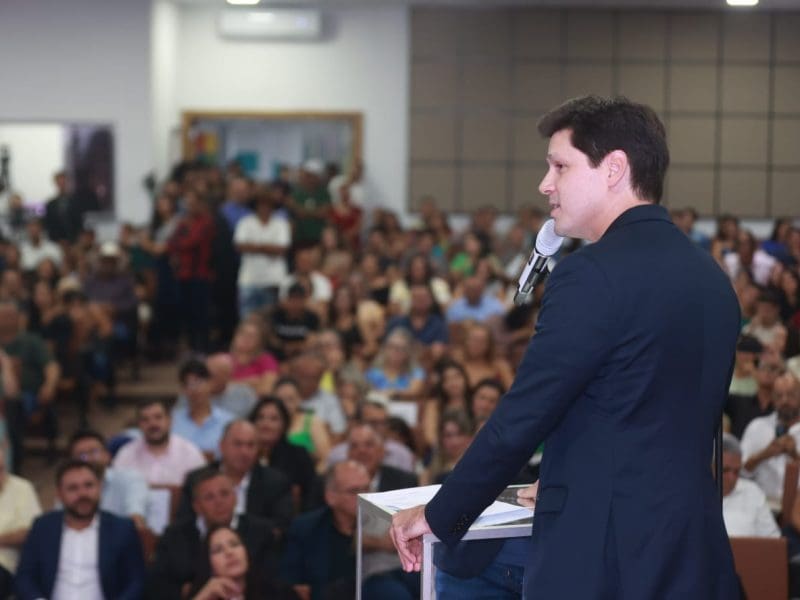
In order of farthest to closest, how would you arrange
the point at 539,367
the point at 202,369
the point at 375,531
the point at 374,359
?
the point at 374,359 → the point at 202,369 → the point at 375,531 → the point at 539,367

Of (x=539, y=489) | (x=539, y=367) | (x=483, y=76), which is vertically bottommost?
(x=539, y=489)

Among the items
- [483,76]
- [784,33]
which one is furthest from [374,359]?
[784,33]

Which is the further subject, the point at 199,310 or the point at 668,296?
the point at 199,310

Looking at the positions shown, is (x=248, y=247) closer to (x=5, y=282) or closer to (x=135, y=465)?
(x=5, y=282)

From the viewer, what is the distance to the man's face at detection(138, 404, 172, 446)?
222 inches

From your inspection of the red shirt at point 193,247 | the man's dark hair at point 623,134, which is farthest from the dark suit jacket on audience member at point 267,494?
the red shirt at point 193,247

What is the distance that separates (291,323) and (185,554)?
3692 mm

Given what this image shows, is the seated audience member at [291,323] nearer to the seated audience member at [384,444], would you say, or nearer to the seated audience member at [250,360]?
the seated audience member at [250,360]

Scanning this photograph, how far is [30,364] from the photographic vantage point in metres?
7.53

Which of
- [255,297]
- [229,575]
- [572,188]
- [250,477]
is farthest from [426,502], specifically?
[255,297]

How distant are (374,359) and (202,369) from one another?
4.99 feet

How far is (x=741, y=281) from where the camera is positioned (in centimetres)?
809

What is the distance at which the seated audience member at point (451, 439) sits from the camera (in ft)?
17.9

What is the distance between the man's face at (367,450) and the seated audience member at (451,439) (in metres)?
0.31
